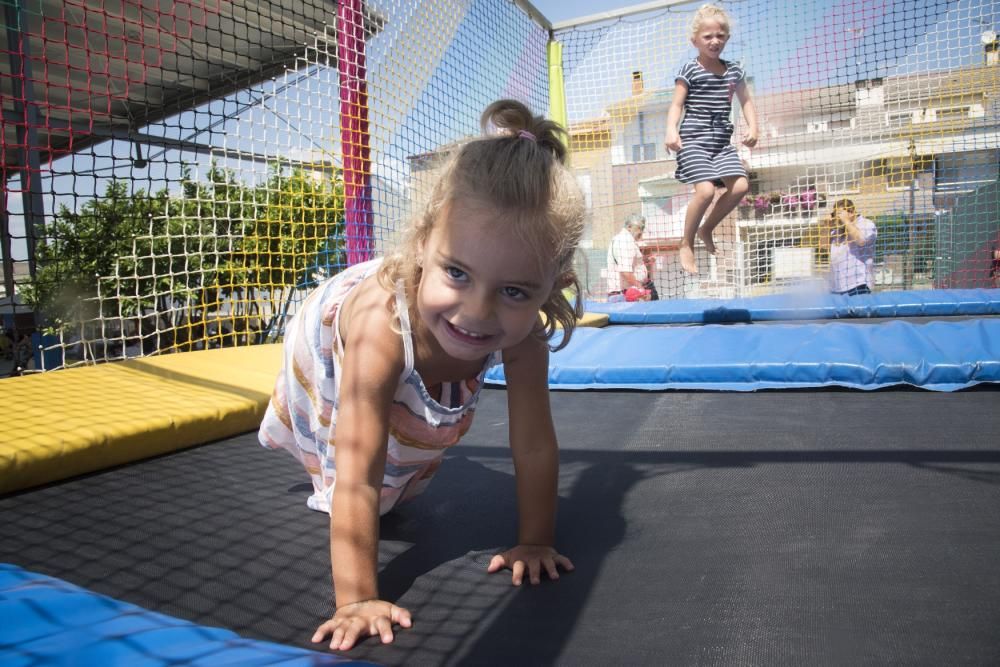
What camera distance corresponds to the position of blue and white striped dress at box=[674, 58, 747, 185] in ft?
10.3

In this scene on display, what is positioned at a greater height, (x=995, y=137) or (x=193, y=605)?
(x=995, y=137)

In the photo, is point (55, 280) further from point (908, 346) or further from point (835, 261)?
point (835, 261)

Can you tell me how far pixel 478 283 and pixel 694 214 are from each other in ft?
8.18

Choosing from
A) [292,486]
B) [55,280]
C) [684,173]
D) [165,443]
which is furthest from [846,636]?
[55,280]

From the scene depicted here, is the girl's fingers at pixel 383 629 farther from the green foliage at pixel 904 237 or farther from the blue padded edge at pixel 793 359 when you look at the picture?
the green foliage at pixel 904 237

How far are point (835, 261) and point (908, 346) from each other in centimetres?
291

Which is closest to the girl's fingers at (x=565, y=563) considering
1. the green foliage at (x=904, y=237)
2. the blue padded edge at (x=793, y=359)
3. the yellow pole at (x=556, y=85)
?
the blue padded edge at (x=793, y=359)

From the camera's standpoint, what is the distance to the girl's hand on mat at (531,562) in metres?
0.98

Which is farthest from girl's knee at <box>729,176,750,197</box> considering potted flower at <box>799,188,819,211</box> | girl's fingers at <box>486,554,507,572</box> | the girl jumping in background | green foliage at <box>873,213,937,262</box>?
green foliage at <box>873,213,937,262</box>

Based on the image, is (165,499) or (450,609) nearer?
(450,609)

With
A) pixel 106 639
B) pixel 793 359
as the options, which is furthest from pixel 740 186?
pixel 106 639

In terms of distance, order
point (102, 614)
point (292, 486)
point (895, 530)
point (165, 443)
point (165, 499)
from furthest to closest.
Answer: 1. point (165, 443)
2. point (292, 486)
3. point (165, 499)
4. point (895, 530)
5. point (102, 614)

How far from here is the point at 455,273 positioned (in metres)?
0.94

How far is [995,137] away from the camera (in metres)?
5.15
